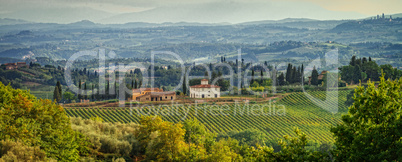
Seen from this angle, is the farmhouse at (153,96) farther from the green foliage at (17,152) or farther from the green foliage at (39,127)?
the green foliage at (17,152)

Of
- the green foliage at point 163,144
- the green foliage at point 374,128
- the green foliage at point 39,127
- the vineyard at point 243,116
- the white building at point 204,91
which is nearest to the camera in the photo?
the green foliage at point 374,128

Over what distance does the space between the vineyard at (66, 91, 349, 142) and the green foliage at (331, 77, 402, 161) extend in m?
48.6

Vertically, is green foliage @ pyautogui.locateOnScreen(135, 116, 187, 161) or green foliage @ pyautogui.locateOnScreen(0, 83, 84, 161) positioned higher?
green foliage @ pyautogui.locateOnScreen(0, 83, 84, 161)

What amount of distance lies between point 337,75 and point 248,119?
131 ft

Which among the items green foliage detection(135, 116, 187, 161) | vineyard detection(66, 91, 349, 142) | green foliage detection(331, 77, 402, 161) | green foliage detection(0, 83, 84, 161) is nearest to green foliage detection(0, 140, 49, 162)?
green foliage detection(0, 83, 84, 161)

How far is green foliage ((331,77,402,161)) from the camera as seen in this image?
15.0m

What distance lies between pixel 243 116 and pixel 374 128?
5859cm

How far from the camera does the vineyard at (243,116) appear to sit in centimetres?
6794

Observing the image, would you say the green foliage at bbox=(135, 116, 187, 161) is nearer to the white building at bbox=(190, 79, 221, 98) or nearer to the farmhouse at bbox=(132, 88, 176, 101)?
the farmhouse at bbox=(132, 88, 176, 101)

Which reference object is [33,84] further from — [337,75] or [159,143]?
[159,143]

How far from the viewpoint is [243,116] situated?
73.6 meters

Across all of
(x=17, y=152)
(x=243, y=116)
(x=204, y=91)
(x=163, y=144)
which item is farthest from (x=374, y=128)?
(x=204, y=91)

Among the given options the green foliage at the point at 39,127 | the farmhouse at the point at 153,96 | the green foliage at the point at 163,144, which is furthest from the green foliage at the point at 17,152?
the farmhouse at the point at 153,96

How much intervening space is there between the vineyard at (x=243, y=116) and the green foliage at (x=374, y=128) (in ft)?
159
